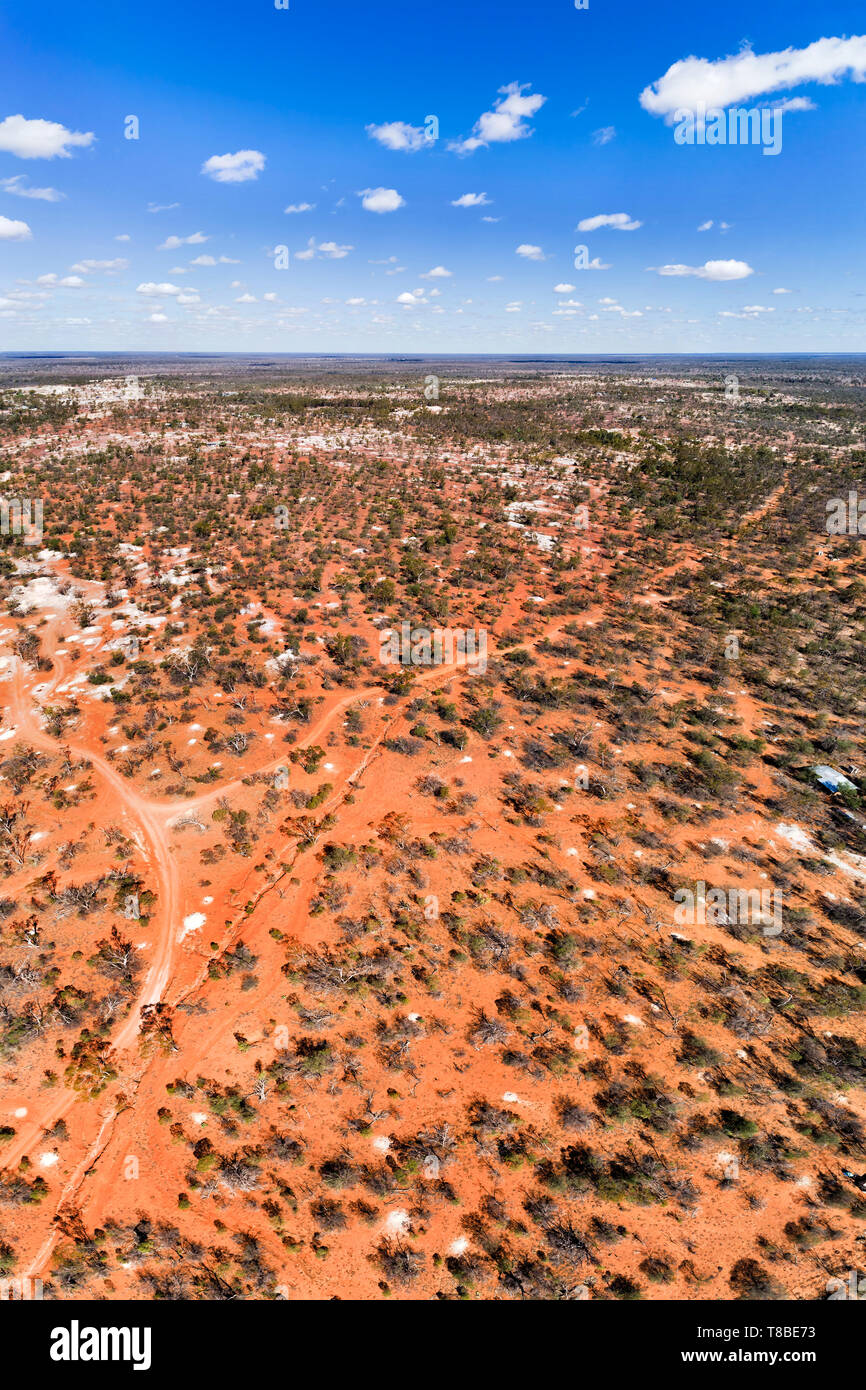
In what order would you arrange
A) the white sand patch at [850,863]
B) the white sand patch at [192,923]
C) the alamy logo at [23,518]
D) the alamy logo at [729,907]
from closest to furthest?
the white sand patch at [192,923], the alamy logo at [729,907], the white sand patch at [850,863], the alamy logo at [23,518]

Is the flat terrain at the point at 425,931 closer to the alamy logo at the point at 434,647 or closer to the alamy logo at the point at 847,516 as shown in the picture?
the alamy logo at the point at 434,647

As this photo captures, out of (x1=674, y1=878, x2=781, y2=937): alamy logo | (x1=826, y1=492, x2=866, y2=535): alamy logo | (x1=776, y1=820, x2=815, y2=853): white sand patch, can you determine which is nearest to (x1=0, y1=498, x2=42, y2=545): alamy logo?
(x1=674, y1=878, x2=781, y2=937): alamy logo

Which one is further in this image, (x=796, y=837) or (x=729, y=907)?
(x=796, y=837)

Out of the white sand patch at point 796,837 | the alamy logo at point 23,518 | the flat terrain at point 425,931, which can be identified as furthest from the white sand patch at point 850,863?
the alamy logo at point 23,518

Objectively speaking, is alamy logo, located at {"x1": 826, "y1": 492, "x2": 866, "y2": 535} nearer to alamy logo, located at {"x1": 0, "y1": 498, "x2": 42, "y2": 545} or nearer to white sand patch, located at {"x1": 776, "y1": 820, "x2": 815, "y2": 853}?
white sand patch, located at {"x1": 776, "y1": 820, "x2": 815, "y2": 853}

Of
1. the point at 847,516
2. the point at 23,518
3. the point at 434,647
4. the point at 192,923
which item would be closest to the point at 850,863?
the point at 434,647
